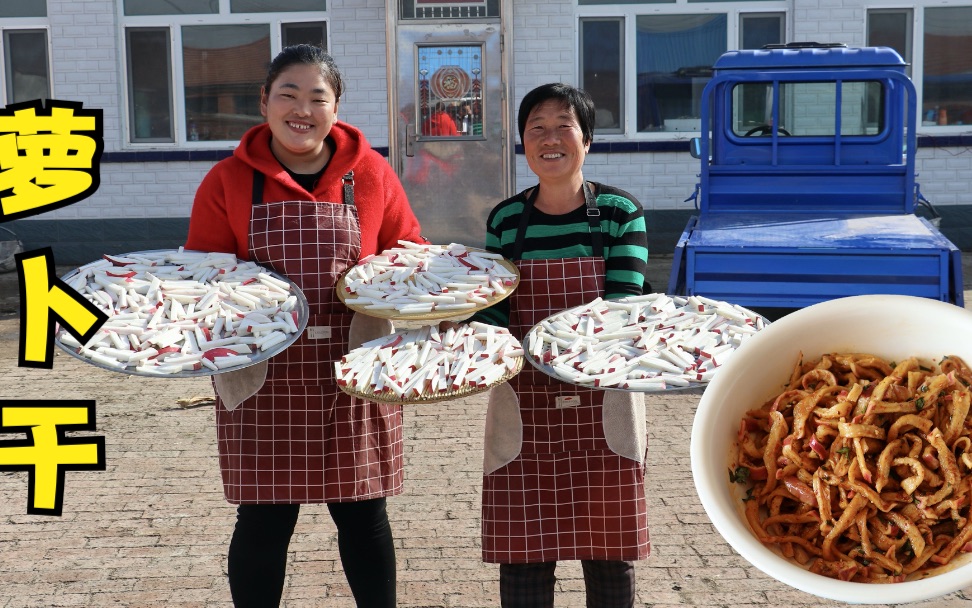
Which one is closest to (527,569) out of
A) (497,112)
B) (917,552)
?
(917,552)

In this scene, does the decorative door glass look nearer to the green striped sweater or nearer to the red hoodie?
the red hoodie

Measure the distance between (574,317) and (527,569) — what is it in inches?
30.9

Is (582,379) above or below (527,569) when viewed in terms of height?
above

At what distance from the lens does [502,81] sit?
12.1 metres

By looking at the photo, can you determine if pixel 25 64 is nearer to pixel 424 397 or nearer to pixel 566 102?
pixel 566 102

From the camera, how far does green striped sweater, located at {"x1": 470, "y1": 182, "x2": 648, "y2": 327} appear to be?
324cm

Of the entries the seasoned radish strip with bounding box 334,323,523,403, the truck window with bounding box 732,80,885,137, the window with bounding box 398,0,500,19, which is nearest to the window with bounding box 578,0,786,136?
the window with bounding box 398,0,500,19

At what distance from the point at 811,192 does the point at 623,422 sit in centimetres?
598

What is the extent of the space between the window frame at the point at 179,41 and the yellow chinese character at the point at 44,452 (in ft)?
25.9

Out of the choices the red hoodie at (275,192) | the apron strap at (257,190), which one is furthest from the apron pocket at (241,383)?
the apron strap at (257,190)

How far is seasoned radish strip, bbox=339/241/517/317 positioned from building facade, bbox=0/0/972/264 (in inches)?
345

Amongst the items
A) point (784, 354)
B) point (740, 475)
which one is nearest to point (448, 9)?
point (784, 354)

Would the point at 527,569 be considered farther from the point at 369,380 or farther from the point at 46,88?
the point at 46,88

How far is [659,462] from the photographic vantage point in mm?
5770
